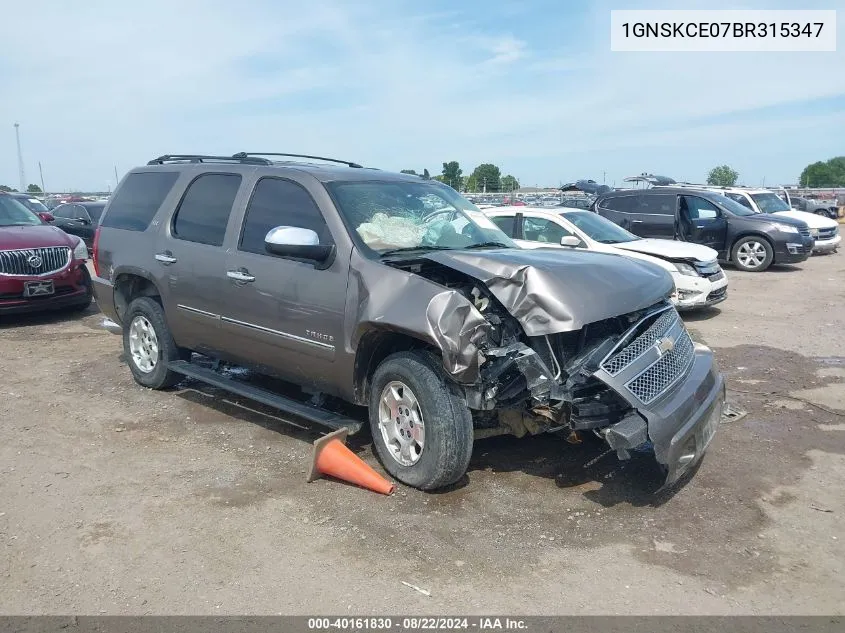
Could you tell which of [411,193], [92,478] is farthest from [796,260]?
[92,478]

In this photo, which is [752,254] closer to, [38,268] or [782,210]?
[782,210]

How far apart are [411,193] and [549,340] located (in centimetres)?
180

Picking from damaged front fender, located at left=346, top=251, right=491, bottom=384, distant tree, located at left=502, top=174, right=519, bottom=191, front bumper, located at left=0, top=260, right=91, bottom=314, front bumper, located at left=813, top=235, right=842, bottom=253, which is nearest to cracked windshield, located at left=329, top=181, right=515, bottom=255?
damaged front fender, located at left=346, top=251, right=491, bottom=384

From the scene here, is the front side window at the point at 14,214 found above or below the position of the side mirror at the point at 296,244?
above

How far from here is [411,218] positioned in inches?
198

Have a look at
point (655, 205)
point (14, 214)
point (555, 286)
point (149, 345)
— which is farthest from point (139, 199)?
point (655, 205)

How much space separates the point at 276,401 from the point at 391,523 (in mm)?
1474

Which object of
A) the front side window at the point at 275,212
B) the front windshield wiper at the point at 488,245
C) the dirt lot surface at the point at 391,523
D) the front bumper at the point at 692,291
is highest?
the front side window at the point at 275,212

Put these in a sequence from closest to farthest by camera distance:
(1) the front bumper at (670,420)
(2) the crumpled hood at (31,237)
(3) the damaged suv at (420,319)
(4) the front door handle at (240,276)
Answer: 1. (1) the front bumper at (670,420)
2. (3) the damaged suv at (420,319)
3. (4) the front door handle at (240,276)
4. (2) the crumpled hood at (31,237)

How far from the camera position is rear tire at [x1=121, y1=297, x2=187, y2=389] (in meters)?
6.06

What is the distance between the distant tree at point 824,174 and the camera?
288 feet

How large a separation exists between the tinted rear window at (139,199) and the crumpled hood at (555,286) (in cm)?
296

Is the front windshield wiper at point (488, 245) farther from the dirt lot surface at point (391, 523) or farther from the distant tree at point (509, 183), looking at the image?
the distant tree at point (509, 183)

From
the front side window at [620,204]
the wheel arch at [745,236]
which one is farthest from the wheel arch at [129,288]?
the wheel arch at [745,236]
